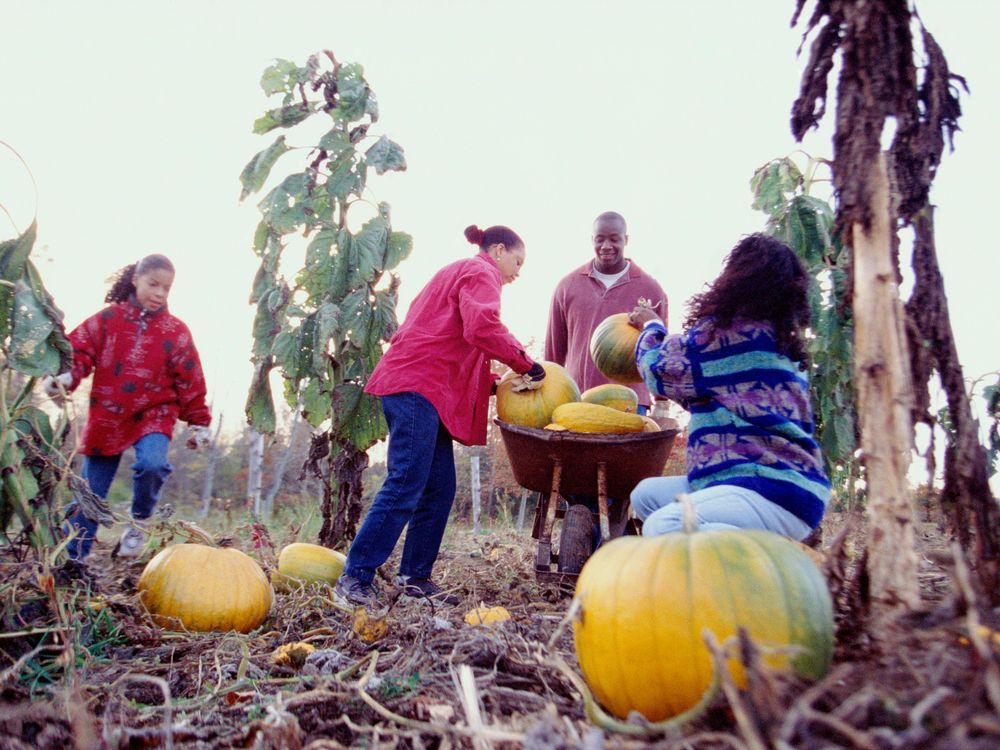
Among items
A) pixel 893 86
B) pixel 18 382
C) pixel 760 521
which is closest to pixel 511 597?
pixel 760 521

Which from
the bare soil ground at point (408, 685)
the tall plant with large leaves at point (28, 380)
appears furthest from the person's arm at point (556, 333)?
the tall plant with large leaves at point (28, 380)

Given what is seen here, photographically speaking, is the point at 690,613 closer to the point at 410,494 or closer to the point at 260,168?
the point at 410,494

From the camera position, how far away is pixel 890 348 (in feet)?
4.66

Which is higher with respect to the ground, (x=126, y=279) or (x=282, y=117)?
(x=282, y=117)

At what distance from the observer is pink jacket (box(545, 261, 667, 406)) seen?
4.79 m

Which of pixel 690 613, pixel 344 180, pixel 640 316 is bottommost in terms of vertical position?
pixel 690 613


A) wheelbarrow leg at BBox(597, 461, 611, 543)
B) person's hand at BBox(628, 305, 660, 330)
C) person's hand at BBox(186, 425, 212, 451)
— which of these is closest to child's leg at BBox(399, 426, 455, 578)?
wheelbarrow leg at BBox(597, 461, 611, 543)

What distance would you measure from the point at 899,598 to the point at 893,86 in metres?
1.02

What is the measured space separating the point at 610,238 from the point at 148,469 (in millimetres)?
3087

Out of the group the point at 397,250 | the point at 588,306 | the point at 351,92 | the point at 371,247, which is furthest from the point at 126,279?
the point at 588,306

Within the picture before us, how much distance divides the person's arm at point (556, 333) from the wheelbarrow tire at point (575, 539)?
1.41 meters

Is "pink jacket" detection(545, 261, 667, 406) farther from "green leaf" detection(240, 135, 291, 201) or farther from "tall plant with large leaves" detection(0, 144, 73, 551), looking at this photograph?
"tall plant with large leaves" detection(0, 144, 73, 551)

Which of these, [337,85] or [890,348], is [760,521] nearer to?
[890,348]

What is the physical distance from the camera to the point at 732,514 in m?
2.39
